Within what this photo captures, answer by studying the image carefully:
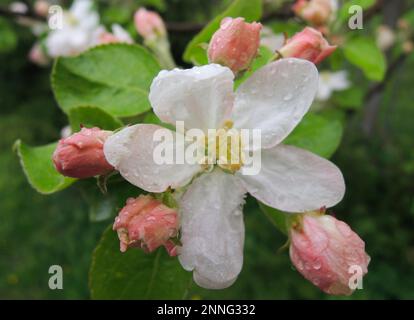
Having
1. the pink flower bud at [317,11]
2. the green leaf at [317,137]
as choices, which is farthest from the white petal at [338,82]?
the green leaf at [317,137]

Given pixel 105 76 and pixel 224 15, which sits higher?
pixel 224 15

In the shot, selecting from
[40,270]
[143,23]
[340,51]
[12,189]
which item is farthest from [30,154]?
[12,189]

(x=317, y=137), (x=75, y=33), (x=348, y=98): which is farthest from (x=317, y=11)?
(x=348, y=98)

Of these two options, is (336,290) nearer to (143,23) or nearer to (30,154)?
(30,154)

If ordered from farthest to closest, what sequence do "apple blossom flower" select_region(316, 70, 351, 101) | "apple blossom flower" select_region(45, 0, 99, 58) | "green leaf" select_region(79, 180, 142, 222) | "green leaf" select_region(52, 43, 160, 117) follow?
"apple blossom flower" select_region(316, 70, 351, 101) → "apple blossom flower" select_region(45, 0, 99, 58) → "green leaf" select_region(52, 43, 160, 117) → "green leaf" select_region(79, 180, 142, 222)

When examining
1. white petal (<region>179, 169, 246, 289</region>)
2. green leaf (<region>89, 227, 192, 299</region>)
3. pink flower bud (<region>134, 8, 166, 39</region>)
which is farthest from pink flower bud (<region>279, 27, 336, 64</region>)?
pink flower bud (<region>134, 8, 166, 39</region>)

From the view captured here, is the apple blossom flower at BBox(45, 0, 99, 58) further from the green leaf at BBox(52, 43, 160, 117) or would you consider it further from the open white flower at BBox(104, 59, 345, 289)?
the open white flower at BBox(104, 59, 345, 289)

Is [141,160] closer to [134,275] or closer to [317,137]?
[134,275]
